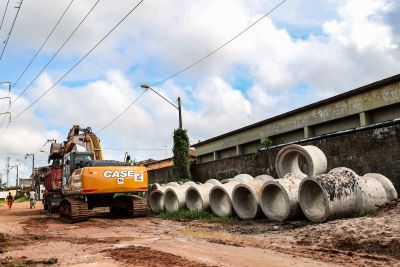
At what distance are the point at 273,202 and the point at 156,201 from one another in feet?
26.4

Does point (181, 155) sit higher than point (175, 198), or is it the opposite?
point (181, 155)

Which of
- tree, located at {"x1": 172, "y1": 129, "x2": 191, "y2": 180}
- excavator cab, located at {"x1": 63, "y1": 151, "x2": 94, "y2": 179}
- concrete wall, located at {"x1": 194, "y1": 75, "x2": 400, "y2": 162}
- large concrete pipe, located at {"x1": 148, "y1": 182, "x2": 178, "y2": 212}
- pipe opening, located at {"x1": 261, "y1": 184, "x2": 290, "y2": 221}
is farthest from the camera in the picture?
tree, located at {"x1": 172, "y1": 129, "x2": 191, "y2": 180}

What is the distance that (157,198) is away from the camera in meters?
20.2

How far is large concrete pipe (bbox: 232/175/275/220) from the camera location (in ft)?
44.5

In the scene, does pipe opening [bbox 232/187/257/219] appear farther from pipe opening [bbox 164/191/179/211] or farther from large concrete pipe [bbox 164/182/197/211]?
pipe opening [bbox 164/191/179/211]

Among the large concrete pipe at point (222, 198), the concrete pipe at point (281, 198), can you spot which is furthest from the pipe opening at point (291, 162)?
the concrete pipe at point (281, 198)

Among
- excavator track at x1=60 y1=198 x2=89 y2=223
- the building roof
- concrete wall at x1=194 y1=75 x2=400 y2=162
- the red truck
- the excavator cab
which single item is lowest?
excavator track at x1=60 y1=198 x2=89 y2=223

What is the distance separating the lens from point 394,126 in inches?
495

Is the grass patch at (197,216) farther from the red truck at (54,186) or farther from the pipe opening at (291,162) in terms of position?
the red truck at (54,186)

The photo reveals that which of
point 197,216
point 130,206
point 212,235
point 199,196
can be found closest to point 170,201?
point 130,206

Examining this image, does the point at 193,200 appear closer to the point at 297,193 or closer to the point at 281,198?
the point at 281,198

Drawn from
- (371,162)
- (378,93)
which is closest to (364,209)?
(371,162)

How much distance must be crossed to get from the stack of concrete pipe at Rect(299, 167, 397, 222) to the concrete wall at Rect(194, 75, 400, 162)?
1029 cm

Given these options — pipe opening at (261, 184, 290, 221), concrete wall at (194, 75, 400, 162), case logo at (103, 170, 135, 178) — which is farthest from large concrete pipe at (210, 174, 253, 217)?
concrete wall at (194, 75, 400, 162)
